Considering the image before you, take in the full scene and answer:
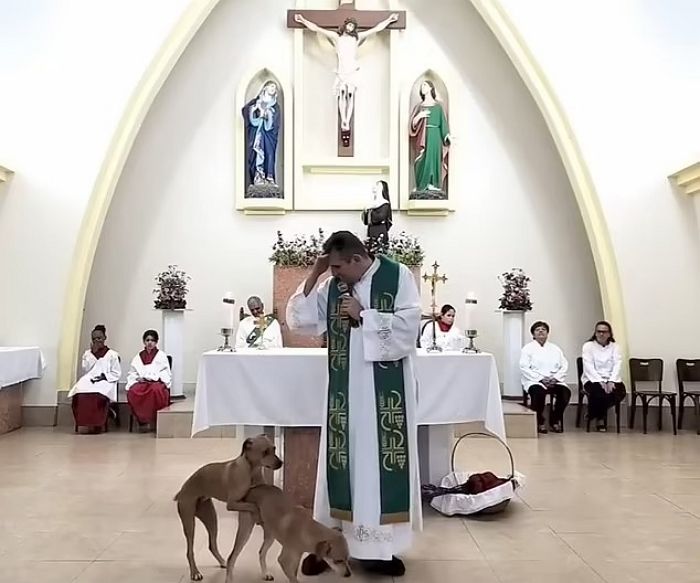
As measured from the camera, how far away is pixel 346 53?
11195 mm

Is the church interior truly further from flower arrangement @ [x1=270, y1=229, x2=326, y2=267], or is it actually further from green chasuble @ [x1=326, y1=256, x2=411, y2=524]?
green chasuble @ [x1=326, y1=256, x2=411, y2=524]

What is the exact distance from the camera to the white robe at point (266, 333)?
9391 mm

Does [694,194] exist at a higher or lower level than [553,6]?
lower

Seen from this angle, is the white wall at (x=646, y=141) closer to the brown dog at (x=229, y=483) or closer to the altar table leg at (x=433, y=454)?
the altar table leg at (x=433, y=454)

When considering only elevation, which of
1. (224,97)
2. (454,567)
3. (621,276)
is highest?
(224,97)

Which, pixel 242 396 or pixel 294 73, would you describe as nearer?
pixel 242 396

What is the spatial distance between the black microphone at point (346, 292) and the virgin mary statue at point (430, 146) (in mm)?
7076

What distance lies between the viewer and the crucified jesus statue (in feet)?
36.7

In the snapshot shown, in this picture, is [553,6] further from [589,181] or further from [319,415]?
[319,415]

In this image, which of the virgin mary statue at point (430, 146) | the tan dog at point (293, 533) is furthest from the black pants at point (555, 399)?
the tan dog at point (293, 533)

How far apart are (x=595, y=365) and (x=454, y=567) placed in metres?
6.25

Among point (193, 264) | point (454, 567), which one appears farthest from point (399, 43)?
point (454, 567)

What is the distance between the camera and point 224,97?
11.3 metres

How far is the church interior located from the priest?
2228mm
